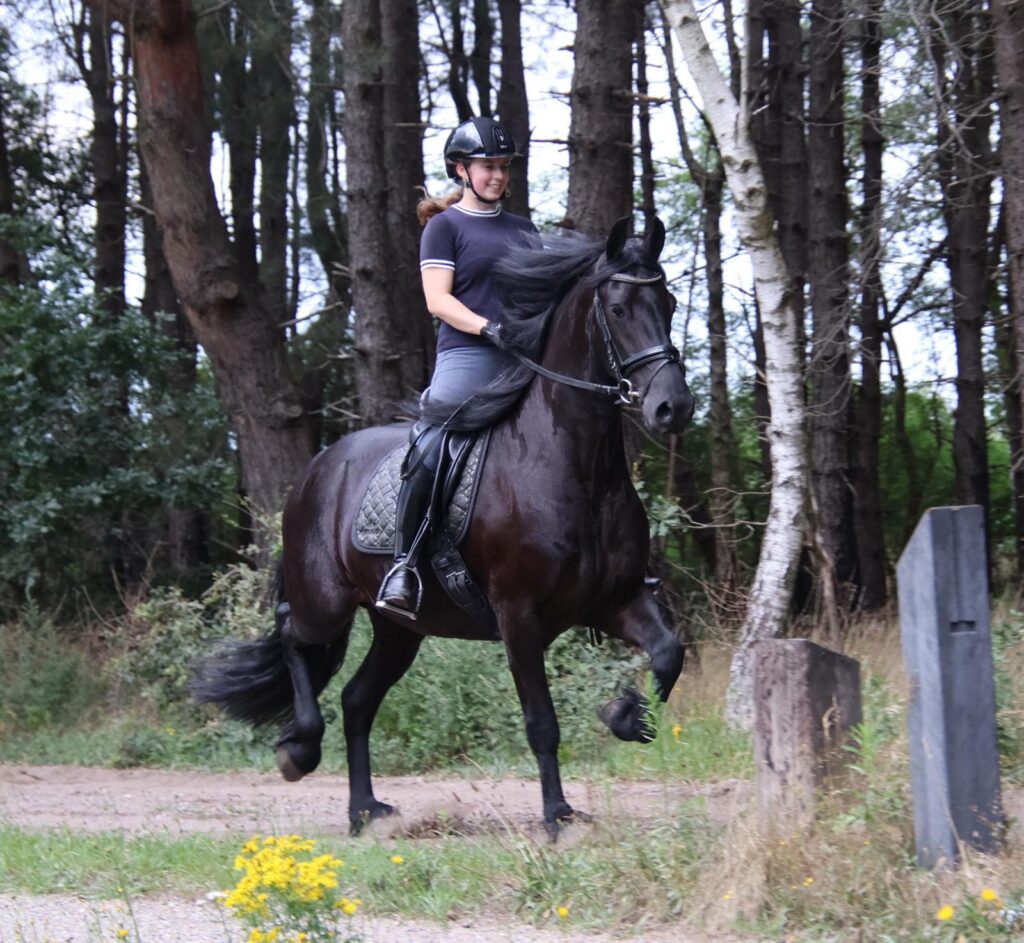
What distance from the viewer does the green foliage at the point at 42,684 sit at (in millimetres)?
13312

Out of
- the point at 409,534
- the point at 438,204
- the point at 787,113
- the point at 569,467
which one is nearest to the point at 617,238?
the point at 569,467

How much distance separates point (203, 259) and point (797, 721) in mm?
10337

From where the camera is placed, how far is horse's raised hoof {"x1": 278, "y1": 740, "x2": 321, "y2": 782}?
7.88 meters

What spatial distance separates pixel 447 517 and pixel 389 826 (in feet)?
5.98

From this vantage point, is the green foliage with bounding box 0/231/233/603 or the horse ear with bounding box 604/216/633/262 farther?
the green foliage with bounding box 0/231/233/603

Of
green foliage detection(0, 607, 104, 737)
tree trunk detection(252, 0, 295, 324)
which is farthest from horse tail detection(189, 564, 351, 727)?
tree trunk detection(252, 0, 295, 324)

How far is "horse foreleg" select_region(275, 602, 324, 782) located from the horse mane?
7.41ft

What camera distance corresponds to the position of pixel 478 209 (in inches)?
274


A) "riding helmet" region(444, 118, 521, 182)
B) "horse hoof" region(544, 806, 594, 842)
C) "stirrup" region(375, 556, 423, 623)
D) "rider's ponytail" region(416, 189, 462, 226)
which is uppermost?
"riding helmet" region(444, 118, 521, 182)

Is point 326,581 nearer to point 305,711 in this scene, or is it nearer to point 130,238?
point 305,711

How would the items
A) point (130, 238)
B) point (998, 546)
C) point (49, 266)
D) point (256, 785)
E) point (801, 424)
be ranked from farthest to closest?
point (130, 238) < point (998, 546) < point (49, 266) < point (256, 785) < point (801, 424)

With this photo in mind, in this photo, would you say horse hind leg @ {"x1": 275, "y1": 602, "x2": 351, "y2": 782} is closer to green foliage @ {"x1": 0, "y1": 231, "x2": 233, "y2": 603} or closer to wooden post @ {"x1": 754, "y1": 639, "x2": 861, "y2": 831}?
wooden post @ {"x1": 754, "y1": 639, "x2": 861, "y2": 831}

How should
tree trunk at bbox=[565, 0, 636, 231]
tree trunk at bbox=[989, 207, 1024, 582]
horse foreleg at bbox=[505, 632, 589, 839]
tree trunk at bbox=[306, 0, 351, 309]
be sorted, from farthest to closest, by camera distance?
tree trunk at bbox=[306, 0, 351, 309]
tree trunk at bbox=[989, 207, 1024, 582]
tree trunk at bbox=[565, 0, 636, 231]
horse foreleg at bbox=[505, 632, 589, 839]

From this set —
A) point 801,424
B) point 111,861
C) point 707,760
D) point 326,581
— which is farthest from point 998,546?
point 111,861
